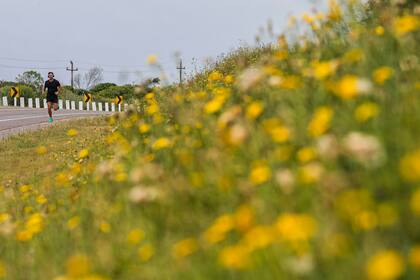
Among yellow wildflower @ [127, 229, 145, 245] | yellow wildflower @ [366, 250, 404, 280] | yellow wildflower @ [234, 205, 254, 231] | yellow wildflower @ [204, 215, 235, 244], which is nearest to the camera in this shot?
yellow wildflower @ [366, 250, 404, 280]

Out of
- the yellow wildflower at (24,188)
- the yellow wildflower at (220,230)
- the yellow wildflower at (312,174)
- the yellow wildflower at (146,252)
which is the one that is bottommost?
the yellow wildflower at (24,188)

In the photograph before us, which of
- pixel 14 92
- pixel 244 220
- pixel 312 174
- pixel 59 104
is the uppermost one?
pixel 14 92

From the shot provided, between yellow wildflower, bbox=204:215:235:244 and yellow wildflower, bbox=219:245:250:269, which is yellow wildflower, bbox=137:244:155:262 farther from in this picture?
yellow wildflower, bbox=219:245:250:269

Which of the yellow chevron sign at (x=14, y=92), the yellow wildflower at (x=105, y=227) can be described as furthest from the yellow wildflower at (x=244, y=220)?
the yellow chevron sign at (x=14, y=92)

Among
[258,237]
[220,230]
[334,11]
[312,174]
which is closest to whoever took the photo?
[258,237]

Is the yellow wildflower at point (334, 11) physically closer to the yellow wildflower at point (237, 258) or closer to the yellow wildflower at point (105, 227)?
the yellow wildflower at point (105, 227)

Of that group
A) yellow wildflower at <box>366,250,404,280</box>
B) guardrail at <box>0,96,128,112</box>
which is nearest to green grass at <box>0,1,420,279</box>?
yellow wildflower at <box>366,250,404,280</box>

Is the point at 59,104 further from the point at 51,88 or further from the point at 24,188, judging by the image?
the point at 24,188

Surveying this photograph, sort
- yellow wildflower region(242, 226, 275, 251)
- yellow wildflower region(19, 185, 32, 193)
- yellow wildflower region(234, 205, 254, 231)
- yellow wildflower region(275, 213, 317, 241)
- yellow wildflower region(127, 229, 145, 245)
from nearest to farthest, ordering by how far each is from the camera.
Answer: yellow wildflower region(275, 213, 317, 241) → yellow wildflower region(242, 226, 275, 251) → yellow wildflower region(234, 205, 254, 231) → yellow wildflower region(127, 229, 145, 245) → yellow wildflower region(19, 185, 32, 193)

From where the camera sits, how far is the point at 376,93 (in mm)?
3113

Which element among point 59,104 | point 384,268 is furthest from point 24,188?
point 59,104

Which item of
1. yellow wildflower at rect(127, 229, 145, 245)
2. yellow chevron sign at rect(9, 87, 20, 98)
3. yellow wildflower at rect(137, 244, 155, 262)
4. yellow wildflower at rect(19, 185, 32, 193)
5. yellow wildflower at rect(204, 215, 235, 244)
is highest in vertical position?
yellow chevron sign at rect(9, 87, 20, 98)

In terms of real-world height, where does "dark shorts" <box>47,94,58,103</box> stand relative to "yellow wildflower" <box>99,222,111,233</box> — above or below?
above

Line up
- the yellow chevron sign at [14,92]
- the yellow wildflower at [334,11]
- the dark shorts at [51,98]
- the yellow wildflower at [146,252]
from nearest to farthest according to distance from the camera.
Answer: the yellow wildflower at [146,252] → the yellow wildflower at [334,11] → the dark shorts at [51,98] → the yellow chevron sign at [14,92]
